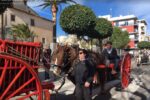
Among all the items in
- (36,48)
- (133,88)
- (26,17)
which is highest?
(26,17)

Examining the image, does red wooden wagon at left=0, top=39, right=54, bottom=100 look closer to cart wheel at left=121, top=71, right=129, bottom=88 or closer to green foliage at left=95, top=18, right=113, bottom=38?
cart wheel at left=121, top=71, right=129, bottom=88

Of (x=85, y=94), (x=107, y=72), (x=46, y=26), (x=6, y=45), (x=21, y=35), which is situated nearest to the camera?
(x=6, y=45)

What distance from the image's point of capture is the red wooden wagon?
7.08 metres

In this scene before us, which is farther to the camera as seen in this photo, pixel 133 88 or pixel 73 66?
pixel 133 88

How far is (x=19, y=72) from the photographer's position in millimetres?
7270

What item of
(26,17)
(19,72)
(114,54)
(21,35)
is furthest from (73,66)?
(26,17)

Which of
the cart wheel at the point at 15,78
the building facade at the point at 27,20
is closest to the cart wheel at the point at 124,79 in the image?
the cart wheel at the point at 15,78

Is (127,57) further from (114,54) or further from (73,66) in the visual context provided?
(73,66)

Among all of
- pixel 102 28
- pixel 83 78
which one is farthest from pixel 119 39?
pixel 83 78

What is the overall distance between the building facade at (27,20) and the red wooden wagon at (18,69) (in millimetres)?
40406

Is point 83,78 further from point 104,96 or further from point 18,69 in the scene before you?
point 104,96

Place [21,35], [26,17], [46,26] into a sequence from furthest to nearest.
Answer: [46,26] < [26,17] < [21,35]

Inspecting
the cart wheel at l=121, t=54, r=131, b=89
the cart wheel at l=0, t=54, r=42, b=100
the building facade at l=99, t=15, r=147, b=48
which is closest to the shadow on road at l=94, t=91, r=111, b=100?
the cart wheel at l=121, t=54, r=131, b=89

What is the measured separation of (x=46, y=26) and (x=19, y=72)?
199ft
